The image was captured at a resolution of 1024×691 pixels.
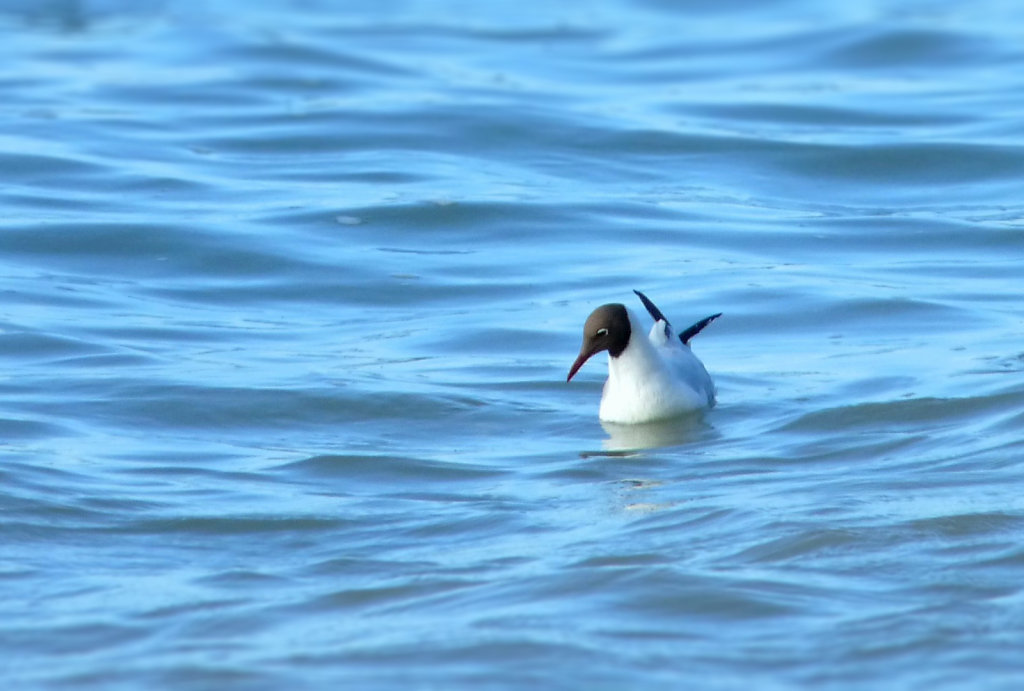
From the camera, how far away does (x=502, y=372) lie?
32.3 feet

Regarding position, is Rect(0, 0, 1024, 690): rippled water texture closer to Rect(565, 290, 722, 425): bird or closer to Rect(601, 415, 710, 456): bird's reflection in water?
Rect(601, 415, 710, 456): bird's reflection in water

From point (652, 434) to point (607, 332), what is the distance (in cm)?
68

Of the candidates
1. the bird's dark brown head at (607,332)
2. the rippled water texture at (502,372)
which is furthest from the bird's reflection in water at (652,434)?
the bird's dark brown head at (607,332)

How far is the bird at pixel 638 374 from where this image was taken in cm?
892

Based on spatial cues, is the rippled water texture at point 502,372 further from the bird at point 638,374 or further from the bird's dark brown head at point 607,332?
the bird's dark brown head at point 607,332

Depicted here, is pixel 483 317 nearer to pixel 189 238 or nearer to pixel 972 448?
pixel 189 238

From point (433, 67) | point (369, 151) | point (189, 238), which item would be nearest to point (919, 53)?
point (433, 67)

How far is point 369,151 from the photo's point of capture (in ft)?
56.2

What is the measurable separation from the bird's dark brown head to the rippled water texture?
426 mm

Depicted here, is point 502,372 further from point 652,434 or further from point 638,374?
point 652,434

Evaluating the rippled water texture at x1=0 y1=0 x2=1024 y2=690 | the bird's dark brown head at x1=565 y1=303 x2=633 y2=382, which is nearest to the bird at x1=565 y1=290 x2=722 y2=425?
the bird's dark brown head at x1=565 y1=303 x2=633 y2=382

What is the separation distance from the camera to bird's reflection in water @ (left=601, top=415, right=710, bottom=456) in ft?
27.5

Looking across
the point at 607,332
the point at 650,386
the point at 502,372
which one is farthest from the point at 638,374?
the point at 502,372

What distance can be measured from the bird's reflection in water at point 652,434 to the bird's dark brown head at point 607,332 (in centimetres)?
45
